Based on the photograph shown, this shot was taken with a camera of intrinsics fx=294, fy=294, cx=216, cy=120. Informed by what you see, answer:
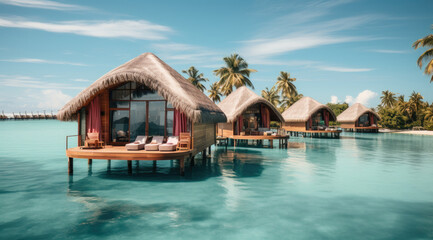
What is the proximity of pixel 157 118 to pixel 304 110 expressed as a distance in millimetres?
27482

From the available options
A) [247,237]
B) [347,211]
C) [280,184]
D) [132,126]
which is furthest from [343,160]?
[247,237]

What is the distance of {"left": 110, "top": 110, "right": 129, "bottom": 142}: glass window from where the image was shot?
13.7 meters

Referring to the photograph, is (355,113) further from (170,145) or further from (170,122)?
(170,145)

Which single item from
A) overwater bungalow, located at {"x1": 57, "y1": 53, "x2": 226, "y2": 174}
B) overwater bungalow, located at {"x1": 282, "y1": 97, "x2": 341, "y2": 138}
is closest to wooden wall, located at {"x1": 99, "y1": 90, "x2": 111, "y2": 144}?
overwater bungalow, located at {"x1": 57, "y1": 53, "x2": 226, "y2": 174}

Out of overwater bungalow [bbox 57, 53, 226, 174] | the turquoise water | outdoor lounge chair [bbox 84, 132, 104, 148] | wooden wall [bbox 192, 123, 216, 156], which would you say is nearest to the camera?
the turquoise water

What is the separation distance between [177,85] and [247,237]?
740 cm

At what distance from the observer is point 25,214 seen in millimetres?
7551

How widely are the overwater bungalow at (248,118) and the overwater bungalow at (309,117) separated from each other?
27.3 ft

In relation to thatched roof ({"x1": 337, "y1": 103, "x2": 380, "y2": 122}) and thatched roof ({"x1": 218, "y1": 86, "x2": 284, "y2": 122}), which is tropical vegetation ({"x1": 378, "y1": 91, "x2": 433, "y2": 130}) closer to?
thatched roof ({"x1": 337, "y1": 103, "x2": 380, "y2": 122})

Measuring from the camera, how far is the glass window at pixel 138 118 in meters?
13.6

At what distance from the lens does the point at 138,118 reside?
13.6 meters

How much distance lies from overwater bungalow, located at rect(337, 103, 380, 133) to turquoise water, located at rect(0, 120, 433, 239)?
35.5 meters

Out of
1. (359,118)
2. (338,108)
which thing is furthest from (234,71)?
(338,108)

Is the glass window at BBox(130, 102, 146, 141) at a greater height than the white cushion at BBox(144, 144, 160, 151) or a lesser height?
greater
